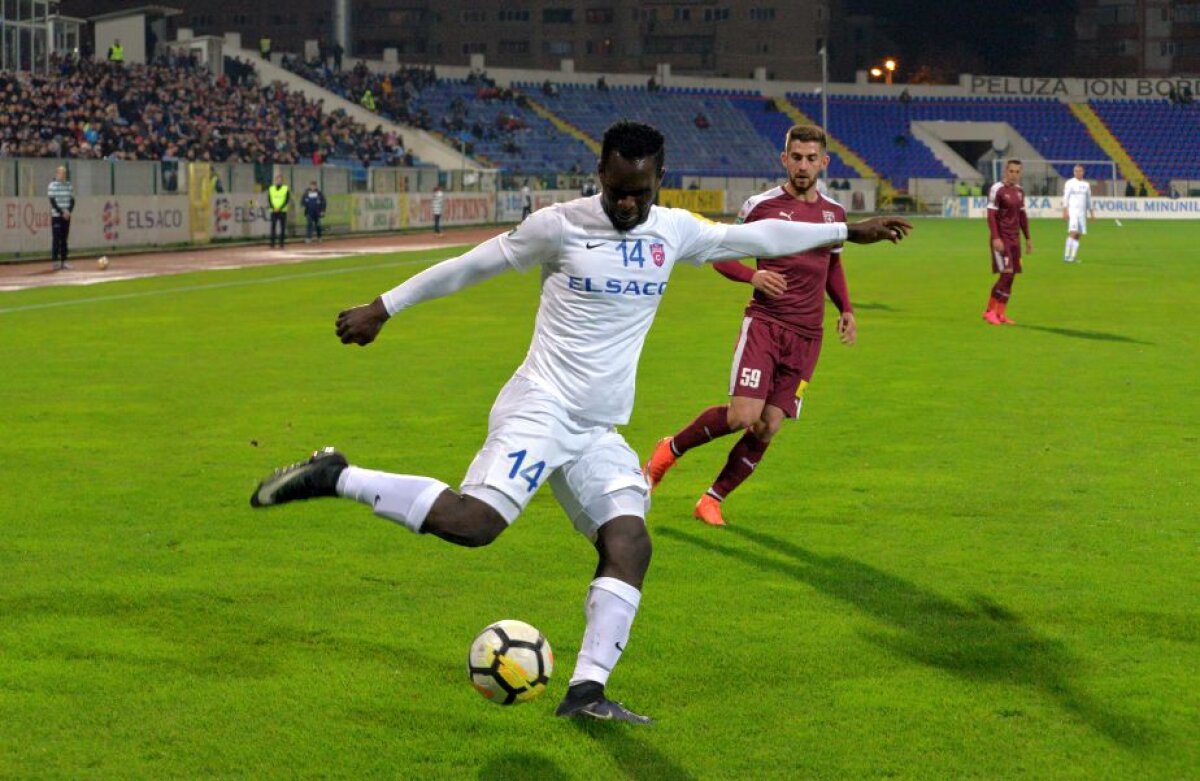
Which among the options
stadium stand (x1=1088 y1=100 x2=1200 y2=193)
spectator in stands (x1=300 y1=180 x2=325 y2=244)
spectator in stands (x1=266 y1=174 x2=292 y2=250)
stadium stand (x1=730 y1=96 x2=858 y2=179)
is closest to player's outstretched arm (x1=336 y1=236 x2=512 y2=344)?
spectator in stands (x1=266 y1=174 x2=292 y2=250)

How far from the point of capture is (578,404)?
19.0 ft

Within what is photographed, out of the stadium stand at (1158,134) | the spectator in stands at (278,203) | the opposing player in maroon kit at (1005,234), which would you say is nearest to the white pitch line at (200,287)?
the spectator in stands at (278,203)

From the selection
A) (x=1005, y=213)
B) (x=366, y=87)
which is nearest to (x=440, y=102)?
(x=366, y=87)

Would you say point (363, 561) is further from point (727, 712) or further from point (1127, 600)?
point (1127, 600)

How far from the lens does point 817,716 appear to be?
5.70m

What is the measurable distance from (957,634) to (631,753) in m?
2.08

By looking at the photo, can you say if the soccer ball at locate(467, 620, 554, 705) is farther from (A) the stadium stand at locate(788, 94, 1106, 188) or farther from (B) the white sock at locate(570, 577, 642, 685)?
(A) the stadium stand at locate(788, 94, 1106, 188)

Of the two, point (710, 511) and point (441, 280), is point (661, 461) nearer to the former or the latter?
point (710, 511)

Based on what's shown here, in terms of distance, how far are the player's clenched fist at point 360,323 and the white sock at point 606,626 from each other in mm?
1217

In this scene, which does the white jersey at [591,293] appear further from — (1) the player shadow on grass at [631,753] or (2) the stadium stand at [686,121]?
(2) the stadium stand at [686,121]

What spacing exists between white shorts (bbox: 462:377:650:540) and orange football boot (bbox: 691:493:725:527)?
3356 mm

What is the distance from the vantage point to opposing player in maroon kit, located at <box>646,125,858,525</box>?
8953mm

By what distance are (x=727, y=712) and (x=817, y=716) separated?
0.32m

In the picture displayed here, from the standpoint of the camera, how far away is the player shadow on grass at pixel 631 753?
16.7ft
